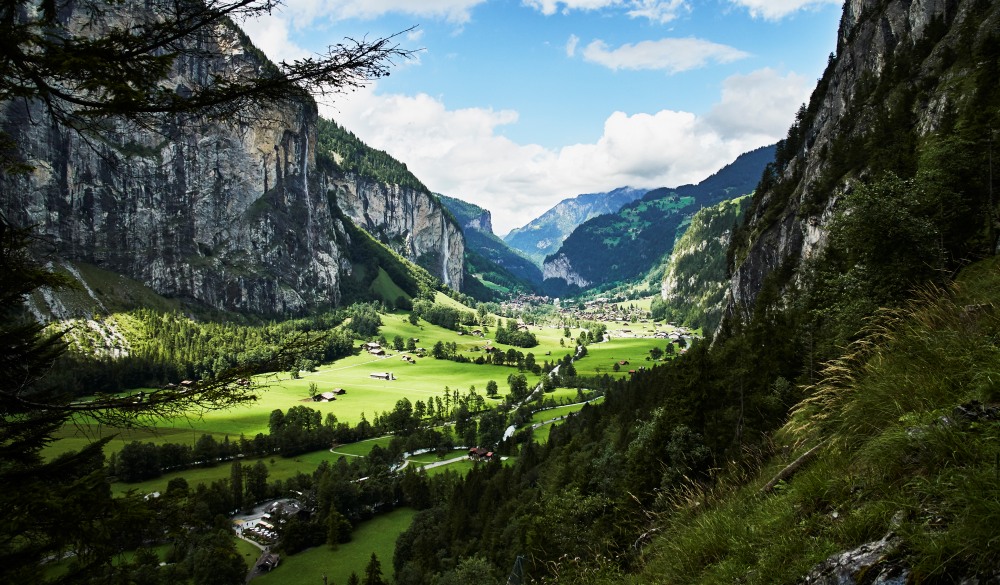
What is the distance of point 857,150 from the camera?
55844 mm

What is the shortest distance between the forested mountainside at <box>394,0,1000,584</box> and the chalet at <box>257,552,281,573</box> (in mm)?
13975

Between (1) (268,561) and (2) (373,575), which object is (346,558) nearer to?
(1) (268,561)

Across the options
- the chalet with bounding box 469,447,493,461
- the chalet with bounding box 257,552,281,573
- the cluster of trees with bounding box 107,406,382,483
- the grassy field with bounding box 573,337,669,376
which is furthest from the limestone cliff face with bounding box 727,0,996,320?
the cluster of trees with bounding box 107,406,382,483

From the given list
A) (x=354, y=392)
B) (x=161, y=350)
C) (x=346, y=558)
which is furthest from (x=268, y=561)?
(x=161, y=350)

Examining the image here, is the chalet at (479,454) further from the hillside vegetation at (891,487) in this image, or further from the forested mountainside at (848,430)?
the hillside vegetation at (891,487)

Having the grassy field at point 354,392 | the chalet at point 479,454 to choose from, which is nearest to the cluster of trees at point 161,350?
the grassy field at point 354,392

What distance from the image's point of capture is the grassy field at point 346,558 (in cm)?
5294

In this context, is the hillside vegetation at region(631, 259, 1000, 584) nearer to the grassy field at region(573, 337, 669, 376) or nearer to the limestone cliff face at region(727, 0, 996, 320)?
the limestone cliff face at region(727, 0, 996, 320)

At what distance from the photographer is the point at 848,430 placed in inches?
236

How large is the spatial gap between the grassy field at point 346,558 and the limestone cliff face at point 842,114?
5789 cm

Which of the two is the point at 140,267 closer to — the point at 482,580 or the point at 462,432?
the point at 462,432

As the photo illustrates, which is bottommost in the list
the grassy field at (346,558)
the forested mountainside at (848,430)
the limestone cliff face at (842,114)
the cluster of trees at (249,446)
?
the grassy field at (346,558)

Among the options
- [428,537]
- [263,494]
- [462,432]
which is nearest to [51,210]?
[263,494]

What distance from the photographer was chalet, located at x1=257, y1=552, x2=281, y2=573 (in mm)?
54094
